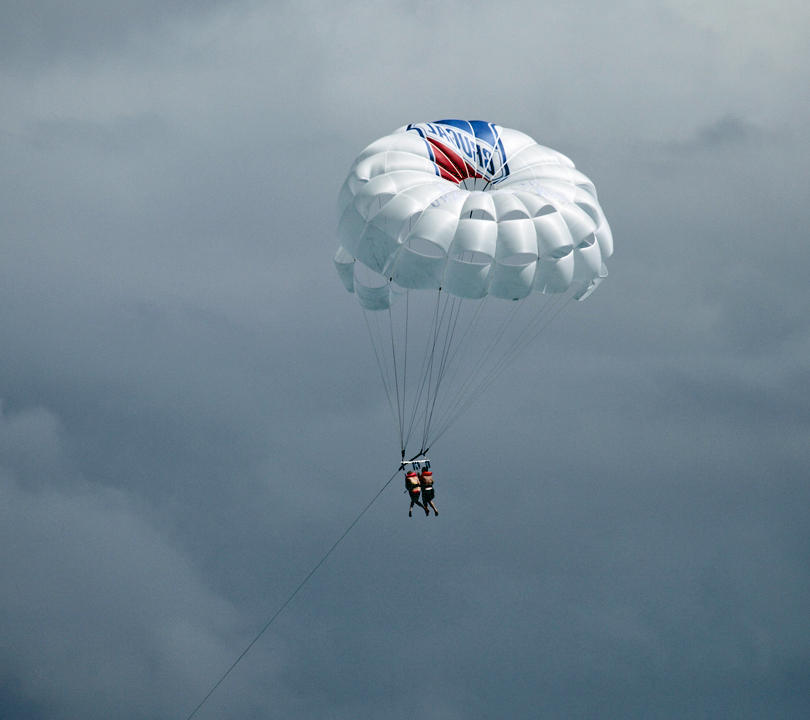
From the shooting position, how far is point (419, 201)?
40.8 meters

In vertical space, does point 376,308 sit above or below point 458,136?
below

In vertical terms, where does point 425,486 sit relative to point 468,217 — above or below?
below

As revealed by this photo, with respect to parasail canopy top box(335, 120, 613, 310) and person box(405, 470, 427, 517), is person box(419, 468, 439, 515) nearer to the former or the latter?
person box(405, 470, 427, 517)

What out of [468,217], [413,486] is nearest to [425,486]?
[413,486]

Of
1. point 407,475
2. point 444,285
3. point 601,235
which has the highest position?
point 601,235

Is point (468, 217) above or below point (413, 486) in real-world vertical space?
above

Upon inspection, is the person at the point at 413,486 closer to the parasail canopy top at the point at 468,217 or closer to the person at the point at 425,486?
the person at the point at 425,486

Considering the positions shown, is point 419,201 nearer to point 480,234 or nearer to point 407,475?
point 480,234

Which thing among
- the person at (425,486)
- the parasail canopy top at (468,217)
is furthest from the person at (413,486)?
the parasail canopy top at (468,217)

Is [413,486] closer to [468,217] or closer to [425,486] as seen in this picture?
[425,486]

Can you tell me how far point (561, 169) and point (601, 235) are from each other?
8.18ft

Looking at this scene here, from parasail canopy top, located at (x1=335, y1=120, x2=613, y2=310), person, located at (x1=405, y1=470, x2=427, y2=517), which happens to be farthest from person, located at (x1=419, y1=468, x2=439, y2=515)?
parasail canopy top, located at (x1=335, y1=120, x2=613, y2=310)

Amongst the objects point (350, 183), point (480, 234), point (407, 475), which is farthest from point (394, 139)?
point (407, 475)

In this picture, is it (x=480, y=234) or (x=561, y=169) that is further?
(x=561, y=169)
